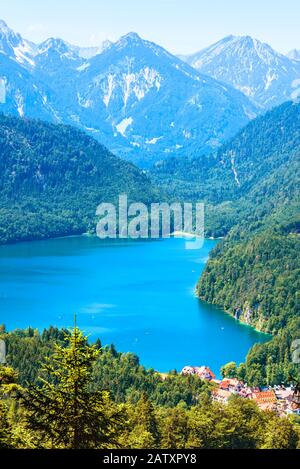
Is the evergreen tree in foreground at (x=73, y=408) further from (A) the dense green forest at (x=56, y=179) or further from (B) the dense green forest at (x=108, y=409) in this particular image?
(A) the dense green forest at (x=56, y=179)

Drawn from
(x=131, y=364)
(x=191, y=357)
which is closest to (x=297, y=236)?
(x=191, y=357)

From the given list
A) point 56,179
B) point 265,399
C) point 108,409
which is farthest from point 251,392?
point 56,179

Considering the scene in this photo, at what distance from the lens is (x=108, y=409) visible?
15023 mm

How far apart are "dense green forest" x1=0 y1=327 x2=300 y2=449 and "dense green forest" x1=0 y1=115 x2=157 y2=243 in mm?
106367

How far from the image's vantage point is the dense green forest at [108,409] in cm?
1188

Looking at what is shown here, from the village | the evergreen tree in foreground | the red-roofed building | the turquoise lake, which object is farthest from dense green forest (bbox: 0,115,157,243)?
the evergreen tree in foreground

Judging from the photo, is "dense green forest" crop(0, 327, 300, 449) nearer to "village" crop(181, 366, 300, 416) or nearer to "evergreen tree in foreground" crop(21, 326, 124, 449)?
"evergreen tree in foreground" crop(21, 326, 124, 449)

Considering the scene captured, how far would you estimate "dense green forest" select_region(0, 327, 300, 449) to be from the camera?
1188 centimetres

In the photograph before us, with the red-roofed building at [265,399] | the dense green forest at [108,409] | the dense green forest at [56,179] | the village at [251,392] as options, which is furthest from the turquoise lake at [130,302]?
the dense green forest at [56,179]

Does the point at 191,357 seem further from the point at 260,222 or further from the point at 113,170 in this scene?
the point at 113,170

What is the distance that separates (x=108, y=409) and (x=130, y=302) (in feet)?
211

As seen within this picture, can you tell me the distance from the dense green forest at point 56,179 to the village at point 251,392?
342 feet

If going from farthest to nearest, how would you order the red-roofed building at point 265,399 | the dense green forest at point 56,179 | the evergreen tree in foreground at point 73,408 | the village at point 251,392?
the dense green forest at point 56,179 → the red-roofed building at point 265,399 → the village at point 251,392 → the evergreen tree in foreground at point 73,408

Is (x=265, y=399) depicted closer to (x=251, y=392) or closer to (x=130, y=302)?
(x=251, y=392)
